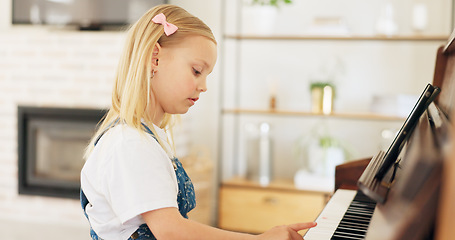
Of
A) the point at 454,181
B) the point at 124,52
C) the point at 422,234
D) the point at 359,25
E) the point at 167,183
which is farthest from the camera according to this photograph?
the point at 359,25

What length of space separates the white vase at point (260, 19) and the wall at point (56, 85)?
0.25 meters

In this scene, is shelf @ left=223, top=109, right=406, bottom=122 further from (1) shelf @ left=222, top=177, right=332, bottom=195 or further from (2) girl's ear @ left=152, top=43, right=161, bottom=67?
(2) girl's ear @ left=152, top=43, right=161, bottom=67

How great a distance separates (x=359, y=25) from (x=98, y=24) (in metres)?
1.74

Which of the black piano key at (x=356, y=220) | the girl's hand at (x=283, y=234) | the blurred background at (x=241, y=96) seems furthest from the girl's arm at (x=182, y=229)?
the blurred background at (x=241, y=96)

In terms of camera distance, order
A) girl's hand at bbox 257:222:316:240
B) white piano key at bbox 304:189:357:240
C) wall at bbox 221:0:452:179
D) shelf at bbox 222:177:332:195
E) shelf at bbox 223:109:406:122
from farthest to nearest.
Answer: wall at bbox 221:0:452:179
shelf at bbox 222:177:332:195
shelf at bbox 223:109:406:122
white piano key at bbox 304:189:357:240
girl's hand at bbox 257:222:316:240

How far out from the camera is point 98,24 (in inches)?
142

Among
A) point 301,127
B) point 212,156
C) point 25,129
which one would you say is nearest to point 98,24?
point 25,129

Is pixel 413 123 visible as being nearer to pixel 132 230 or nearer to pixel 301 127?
pixel 132 230

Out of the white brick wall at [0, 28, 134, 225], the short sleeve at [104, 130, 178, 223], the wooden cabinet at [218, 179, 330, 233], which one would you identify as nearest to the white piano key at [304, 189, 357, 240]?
the short sleeve at [104, 130, 178, 223]

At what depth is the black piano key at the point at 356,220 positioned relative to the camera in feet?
3.73

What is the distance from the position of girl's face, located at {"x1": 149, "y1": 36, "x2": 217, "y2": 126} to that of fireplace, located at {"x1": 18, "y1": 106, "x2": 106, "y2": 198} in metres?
2.43

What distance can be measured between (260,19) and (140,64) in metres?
2.41

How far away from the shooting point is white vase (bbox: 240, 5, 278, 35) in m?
3.56

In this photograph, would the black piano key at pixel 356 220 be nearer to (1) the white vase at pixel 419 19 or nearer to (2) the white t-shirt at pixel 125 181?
(2) the white t-shirt at pixel 125 181
